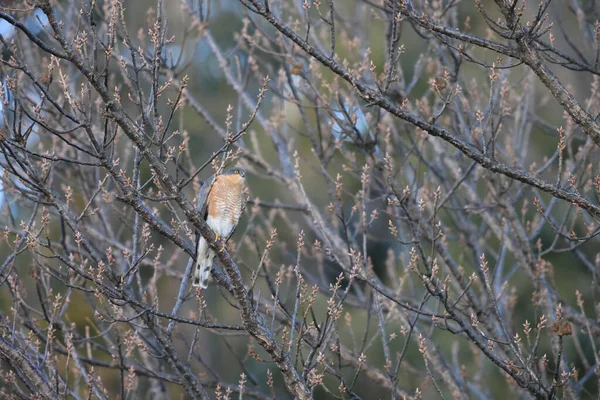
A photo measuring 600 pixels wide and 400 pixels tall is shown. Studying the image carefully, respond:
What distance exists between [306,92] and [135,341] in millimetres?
2184

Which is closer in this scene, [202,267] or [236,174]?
[202,267]

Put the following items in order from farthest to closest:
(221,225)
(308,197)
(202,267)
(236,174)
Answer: (308,197) < (236,174) < (221,225) < (202,267)

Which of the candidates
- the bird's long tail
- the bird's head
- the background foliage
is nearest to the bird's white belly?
the background foliage

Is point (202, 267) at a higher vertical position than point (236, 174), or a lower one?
lower

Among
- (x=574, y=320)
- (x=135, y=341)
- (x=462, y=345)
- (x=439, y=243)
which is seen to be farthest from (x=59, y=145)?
(x=462, y=345)

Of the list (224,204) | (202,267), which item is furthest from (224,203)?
(202,267)

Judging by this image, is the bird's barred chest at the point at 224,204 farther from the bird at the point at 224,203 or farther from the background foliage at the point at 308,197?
the background foliage at the point at 308,197

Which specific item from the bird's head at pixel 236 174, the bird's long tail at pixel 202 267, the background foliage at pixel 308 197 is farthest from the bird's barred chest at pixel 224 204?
the bird's long tail at pixel 202 267

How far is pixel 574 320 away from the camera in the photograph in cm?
472

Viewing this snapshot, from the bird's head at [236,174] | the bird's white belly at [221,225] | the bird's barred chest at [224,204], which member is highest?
the bird's head at [236,174]

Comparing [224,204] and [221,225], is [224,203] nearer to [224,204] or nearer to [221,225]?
[224,204]

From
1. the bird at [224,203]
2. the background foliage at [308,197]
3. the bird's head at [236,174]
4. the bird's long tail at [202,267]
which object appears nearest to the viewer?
the background foliage at [308,197]

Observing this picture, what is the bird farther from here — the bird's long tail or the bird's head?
the bird's long tail

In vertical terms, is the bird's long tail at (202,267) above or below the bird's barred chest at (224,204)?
below
